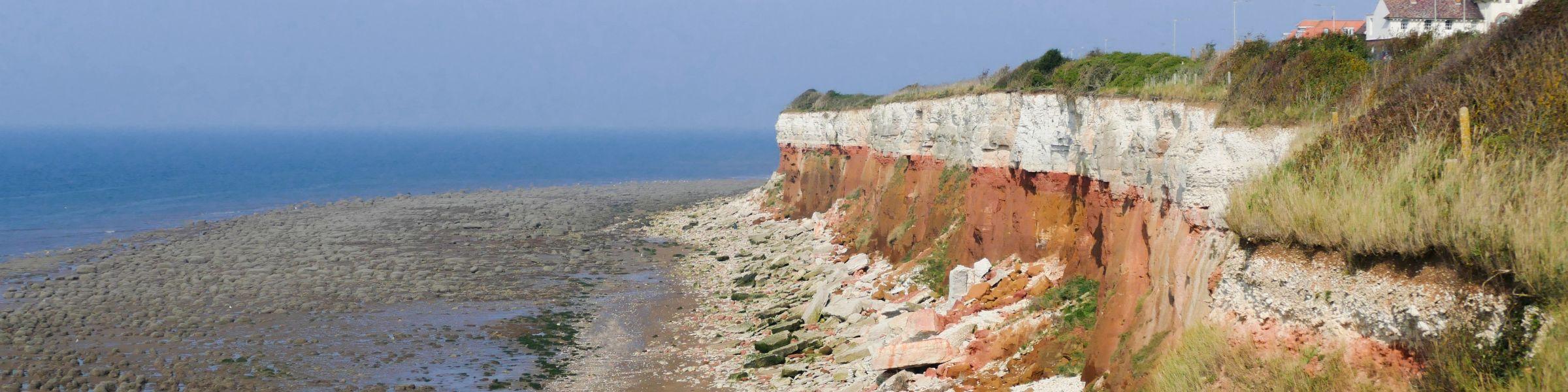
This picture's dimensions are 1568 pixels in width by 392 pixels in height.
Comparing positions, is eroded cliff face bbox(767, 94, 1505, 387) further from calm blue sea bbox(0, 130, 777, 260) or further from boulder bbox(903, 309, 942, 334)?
calm blue sea bbox(0, 130, 777, 260)

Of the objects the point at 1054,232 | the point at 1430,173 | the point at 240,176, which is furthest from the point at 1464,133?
the point at 240,176

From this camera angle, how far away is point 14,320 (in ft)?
95.2

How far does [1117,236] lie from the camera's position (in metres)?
17.3

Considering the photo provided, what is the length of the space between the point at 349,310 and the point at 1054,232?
19743 millimetres

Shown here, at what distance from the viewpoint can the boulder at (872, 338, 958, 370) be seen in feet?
59.2

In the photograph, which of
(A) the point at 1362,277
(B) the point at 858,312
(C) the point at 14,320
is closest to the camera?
(A) the point at 1362,277

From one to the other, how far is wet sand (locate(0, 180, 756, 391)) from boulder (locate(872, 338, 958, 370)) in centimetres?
541

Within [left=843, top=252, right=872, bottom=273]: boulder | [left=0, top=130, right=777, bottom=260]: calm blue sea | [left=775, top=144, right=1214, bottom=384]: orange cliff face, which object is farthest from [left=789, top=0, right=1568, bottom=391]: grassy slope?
[left=0, top=130, right=777, bottom=260]: calm blue sea

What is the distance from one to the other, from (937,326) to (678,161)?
130m

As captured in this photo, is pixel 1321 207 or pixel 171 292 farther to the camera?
pixel 171 292

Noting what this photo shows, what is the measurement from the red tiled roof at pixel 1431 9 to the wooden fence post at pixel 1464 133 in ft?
59.7

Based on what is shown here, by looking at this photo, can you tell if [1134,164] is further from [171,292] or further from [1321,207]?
[171,292]

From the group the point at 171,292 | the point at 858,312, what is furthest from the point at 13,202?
the point at 858,312

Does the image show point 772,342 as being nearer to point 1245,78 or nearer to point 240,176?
point 1245,78
